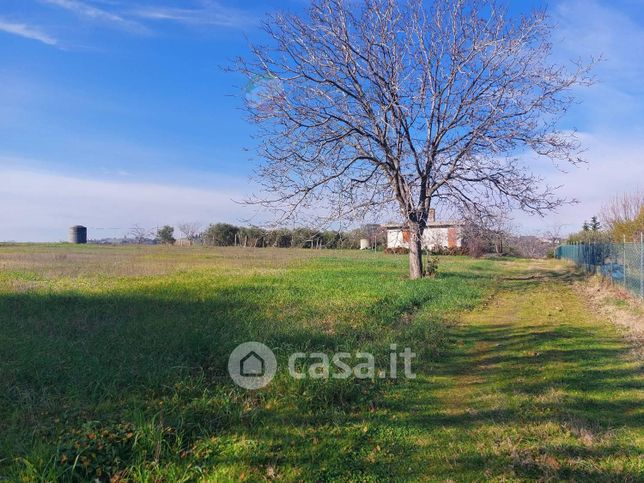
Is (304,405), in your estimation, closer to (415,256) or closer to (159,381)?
(159,381)

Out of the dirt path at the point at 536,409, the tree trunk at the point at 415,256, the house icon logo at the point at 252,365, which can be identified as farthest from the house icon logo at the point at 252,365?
the tree trunk at the point at 415,256

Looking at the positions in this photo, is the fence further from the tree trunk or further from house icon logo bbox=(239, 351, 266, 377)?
house icon logo bbox=(239, 351, 266, 377)

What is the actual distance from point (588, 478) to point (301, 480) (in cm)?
191

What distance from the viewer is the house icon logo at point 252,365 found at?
449cm

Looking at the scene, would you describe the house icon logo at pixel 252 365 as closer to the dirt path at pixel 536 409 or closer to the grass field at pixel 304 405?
the grass field at pixel 304 405

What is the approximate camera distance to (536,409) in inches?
159

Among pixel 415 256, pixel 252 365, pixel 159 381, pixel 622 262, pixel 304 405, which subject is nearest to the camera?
pixel 304 405

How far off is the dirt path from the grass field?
0.02 metres

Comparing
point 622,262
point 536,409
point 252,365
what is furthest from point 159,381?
point 622,262

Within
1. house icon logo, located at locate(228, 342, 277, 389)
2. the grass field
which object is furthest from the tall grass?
house icon logo, located at locate(228, 342, 277, 389)

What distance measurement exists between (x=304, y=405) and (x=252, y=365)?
1.15 metres

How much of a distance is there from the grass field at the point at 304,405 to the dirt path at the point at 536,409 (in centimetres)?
2

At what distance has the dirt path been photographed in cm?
305

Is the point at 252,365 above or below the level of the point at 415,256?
below
